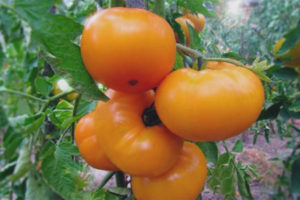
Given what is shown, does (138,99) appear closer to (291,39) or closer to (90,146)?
(90,146)

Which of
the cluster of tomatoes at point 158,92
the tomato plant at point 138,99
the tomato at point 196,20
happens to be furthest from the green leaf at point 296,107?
the tomato at point 196,20

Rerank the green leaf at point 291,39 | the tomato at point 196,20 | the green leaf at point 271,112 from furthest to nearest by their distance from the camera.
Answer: the tomato at point 196,20 < the green leaf at point 271,112 < the green leaf at point 291,39

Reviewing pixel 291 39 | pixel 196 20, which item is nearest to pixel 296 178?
pixel 291 39

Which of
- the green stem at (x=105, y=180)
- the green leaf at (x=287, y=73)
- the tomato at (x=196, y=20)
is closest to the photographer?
the green leaf at (x=287, y=73)

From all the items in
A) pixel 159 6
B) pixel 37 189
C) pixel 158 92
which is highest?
pixel 159 6

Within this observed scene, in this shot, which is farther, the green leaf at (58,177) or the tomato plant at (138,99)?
the green leaf at (58,177)

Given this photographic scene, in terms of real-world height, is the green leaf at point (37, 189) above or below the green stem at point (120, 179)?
above

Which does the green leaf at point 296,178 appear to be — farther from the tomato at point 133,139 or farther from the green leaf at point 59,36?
the green leaf at point 59,36

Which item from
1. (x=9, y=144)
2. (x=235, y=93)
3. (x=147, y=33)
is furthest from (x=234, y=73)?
(x=9, y=144)
